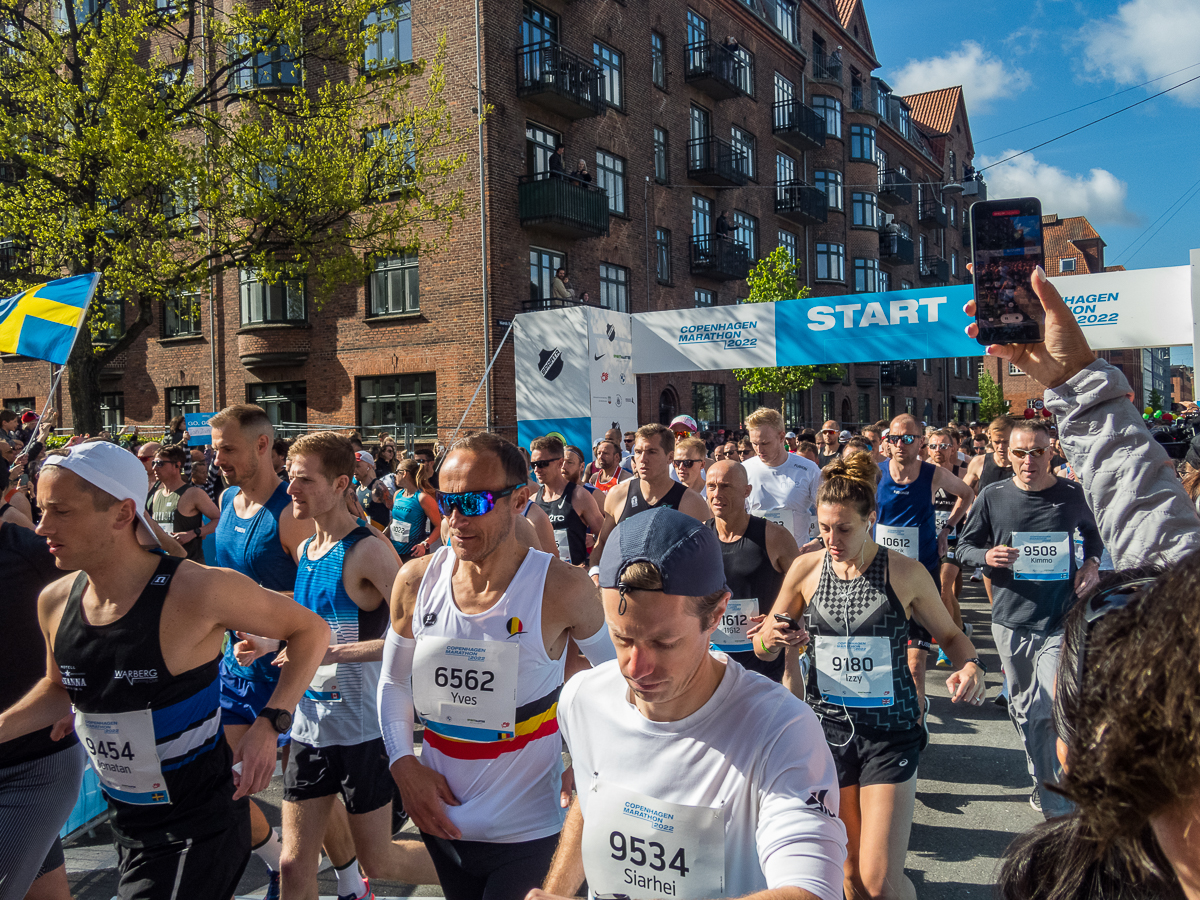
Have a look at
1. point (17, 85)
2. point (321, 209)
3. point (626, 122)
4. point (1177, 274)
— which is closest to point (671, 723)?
point (1177, 274)

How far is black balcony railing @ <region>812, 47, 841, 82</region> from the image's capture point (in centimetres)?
3769

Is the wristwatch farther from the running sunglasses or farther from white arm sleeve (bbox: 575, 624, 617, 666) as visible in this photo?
white arm sleeve (bbox: 575, 624, 617, 666)

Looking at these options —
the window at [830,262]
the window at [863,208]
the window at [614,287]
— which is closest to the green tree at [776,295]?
the window at [614,287]

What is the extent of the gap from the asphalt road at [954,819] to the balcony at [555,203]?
16.5 meters

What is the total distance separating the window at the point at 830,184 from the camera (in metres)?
36.5

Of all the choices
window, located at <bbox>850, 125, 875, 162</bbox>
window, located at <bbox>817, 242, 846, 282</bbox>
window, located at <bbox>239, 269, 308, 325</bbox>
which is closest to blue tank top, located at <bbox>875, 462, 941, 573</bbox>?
window, located at <bbox>239, 269, 308, 325</bbox>

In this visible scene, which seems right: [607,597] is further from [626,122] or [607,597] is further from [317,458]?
[626,122]

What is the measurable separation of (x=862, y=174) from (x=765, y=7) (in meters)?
9.35

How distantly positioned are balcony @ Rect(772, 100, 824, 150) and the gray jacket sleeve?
1337 inches

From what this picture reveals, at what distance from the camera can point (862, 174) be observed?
39500 millimetres

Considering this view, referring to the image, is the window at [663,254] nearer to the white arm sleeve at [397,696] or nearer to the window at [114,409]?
the window at [114,409]

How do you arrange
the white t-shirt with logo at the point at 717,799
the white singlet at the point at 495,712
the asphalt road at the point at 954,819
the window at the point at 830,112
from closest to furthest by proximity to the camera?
the white t-shirt with logo at the point at 717,799
the white singlet at the point at 495,712
the asphalt road at the point at 954,819
the window at the point at 830,112

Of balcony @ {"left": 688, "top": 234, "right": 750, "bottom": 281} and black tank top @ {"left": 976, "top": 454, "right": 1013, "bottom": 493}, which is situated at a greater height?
balcony @ {"left": 688, "top": 234, "right": 750, "bottom": 281}

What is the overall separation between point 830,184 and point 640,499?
3403cm
